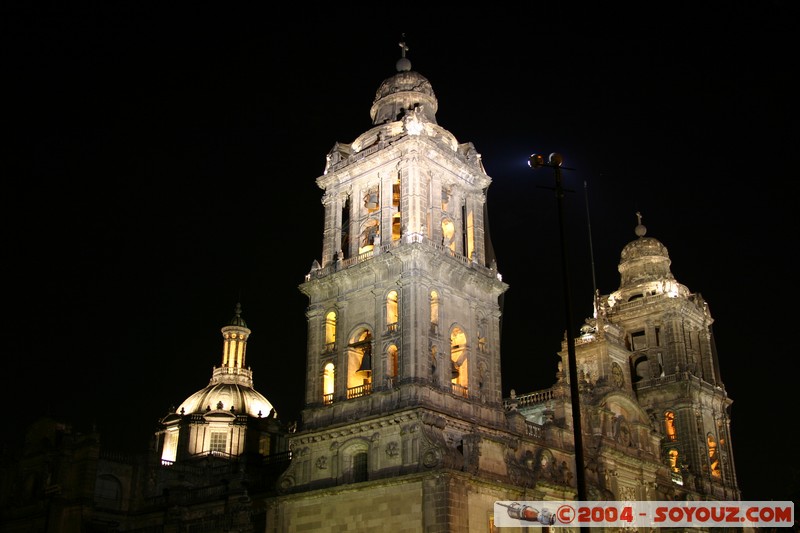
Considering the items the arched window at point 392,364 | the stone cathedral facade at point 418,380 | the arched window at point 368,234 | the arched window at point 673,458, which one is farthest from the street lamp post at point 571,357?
the arched window at point 673,458

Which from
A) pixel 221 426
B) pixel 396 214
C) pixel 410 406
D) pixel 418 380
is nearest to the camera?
pixel 410 406

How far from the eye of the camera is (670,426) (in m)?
66.3

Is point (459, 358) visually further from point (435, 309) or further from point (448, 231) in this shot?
point (448, 231)

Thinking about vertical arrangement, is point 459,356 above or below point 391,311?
below

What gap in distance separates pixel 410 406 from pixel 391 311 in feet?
19.1

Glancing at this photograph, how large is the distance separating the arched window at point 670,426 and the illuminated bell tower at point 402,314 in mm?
24265

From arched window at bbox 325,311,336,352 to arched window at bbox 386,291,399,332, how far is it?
376 cm

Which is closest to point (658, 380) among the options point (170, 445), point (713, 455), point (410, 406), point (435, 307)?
point (713, 455)

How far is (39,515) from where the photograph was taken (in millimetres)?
59219

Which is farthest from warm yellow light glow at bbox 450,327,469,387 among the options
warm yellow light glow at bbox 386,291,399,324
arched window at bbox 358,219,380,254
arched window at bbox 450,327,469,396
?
arched window at bbox 358,219,380,254

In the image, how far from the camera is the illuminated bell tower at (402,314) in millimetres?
41688

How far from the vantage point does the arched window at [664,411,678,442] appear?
6600 cm

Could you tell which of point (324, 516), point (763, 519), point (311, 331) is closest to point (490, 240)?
point (311, 331)

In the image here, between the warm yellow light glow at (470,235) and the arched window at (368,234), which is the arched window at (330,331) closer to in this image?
the arched window at (368,234)
